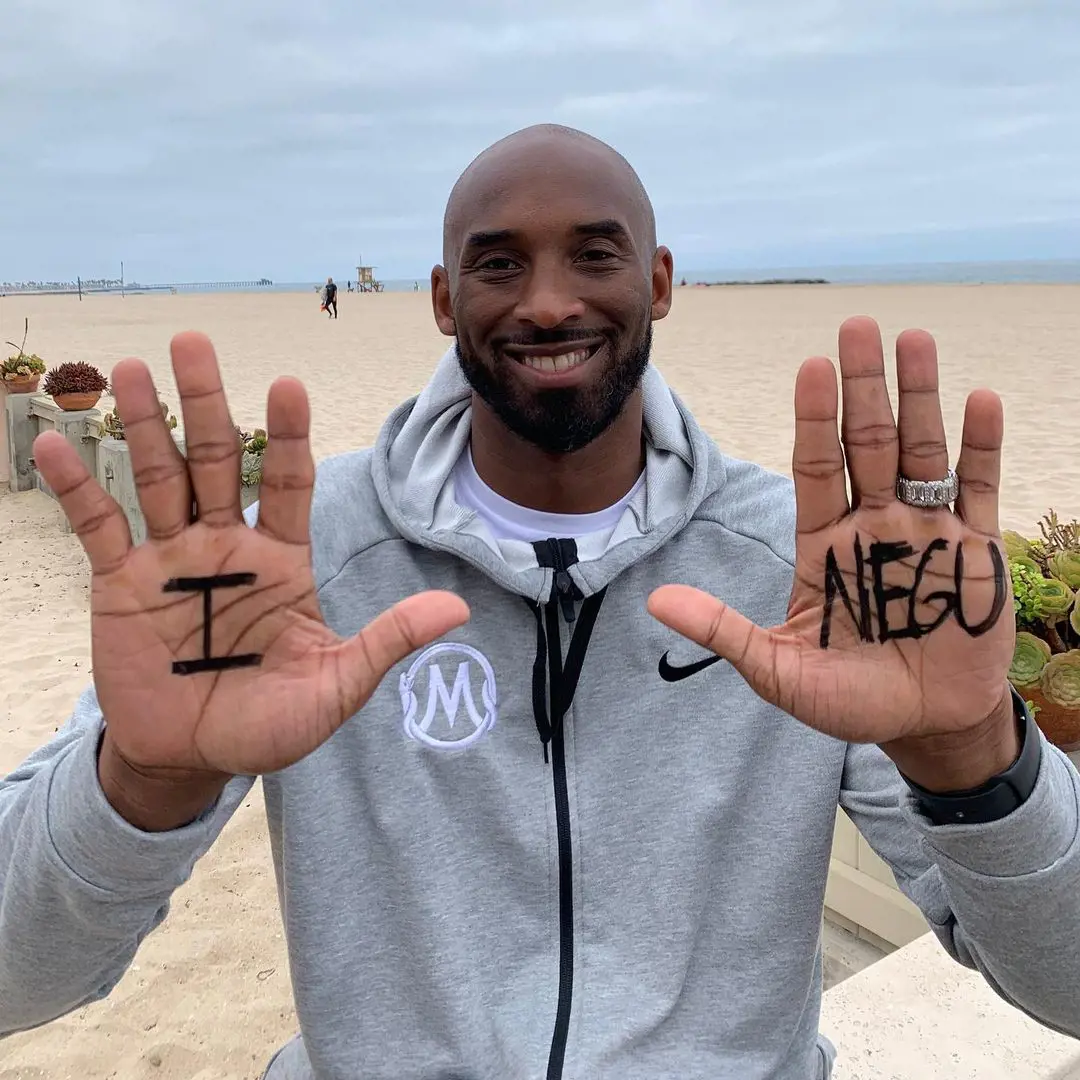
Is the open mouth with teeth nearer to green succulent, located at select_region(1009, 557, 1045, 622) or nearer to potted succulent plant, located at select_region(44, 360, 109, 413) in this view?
green succulent, located at select_region(1009, 557, 1045, 622)

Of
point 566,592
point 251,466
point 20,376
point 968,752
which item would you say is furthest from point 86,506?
point 20,376

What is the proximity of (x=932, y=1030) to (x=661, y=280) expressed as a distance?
1868 mm

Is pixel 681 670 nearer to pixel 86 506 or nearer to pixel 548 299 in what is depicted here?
pixel 548 299

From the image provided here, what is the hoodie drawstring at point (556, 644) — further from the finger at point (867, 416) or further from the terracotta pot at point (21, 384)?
the terracotta pot at point (21, 384)

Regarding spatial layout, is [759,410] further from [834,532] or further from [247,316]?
[247,316]

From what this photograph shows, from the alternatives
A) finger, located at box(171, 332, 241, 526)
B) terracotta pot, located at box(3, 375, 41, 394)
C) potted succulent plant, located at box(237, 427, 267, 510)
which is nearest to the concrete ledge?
finger, located at box(171, 332, 241, 526)

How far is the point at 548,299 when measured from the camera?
192 cm

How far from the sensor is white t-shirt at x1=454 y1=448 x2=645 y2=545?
204 centimetres

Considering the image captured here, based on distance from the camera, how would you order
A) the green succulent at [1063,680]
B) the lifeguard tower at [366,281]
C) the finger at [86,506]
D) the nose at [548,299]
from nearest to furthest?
the finger at [86,506]
the nose at [548,299]
the green succulent at [1063,680]
the lifeguard tower at [366,281]

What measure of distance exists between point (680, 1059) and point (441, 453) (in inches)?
53.1

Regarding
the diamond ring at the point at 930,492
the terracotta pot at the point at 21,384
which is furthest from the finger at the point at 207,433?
the terracotta pot at the point at 21,384

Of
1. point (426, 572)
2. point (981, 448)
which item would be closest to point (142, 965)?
point (426, 572)

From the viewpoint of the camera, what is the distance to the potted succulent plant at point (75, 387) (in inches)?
360

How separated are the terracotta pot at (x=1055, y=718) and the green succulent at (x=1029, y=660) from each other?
0.03 meters
